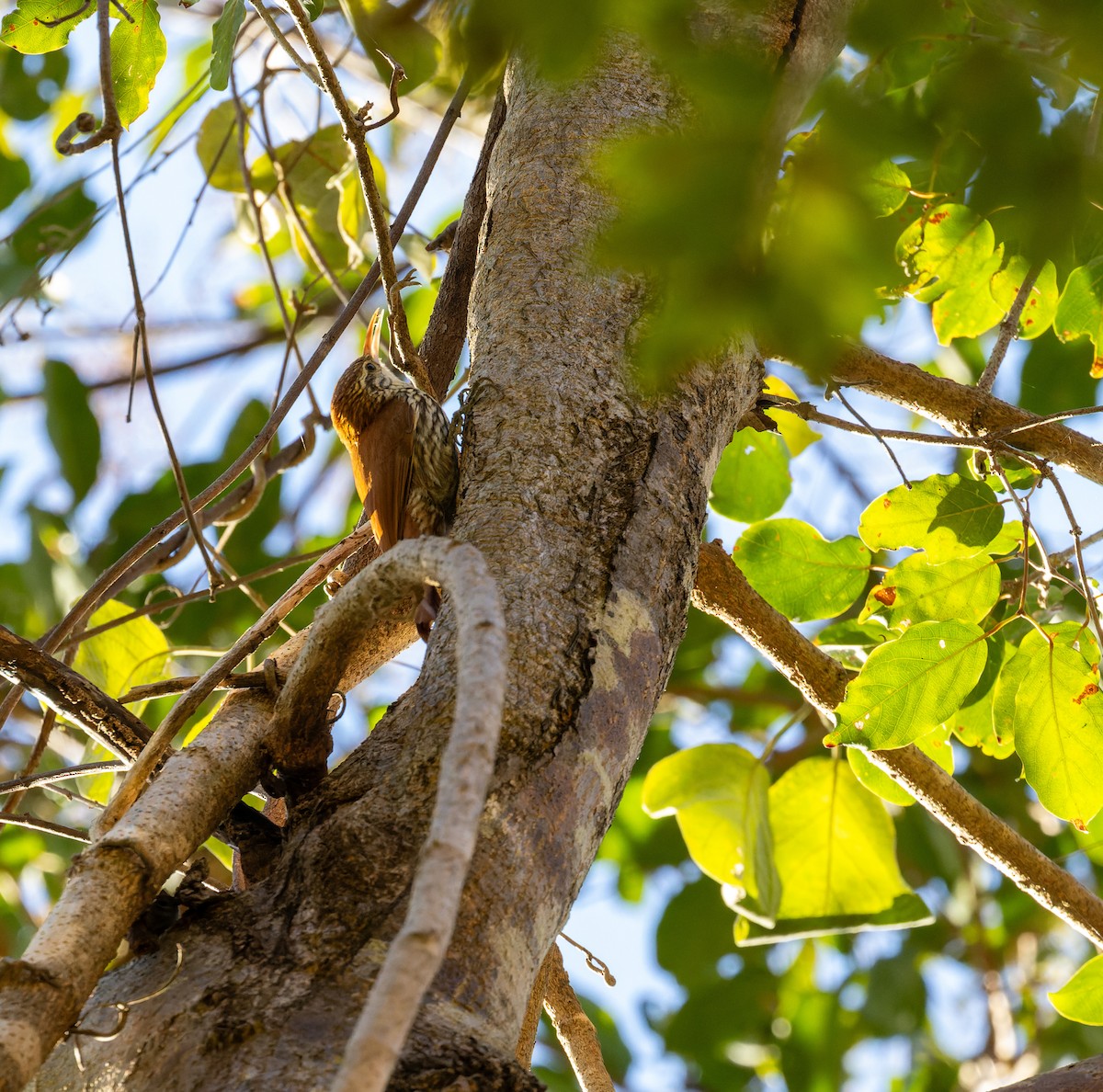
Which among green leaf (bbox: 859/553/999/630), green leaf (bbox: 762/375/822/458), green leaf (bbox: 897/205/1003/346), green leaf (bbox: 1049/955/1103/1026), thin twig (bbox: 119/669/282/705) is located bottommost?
thin twig (bbox: 119/669/282/705)

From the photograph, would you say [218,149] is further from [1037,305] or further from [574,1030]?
[574,1030]

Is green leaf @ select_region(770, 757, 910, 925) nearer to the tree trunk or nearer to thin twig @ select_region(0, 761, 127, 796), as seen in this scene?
the tree trunk

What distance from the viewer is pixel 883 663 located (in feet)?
6.25

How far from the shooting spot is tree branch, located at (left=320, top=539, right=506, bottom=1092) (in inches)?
27.1

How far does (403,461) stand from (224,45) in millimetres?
1048

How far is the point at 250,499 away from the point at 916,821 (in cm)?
292

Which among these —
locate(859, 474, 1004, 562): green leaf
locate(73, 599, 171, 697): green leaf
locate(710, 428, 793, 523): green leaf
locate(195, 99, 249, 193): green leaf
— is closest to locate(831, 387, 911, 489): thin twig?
locate(859, 474, 1004, 562): green leaf

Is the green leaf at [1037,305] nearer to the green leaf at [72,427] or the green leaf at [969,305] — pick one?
the green leaf at [969,305]

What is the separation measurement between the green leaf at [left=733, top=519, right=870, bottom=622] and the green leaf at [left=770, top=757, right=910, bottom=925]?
0.48 m

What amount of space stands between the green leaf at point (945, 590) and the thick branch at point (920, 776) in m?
0.18

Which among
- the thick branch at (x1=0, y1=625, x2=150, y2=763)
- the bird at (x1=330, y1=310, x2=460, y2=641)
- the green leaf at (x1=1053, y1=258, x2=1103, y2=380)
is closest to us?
the thick branch at (x1=0, y1=625, x2=150, y2=763)

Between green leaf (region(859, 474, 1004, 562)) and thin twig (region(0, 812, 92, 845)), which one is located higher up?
green leaf (region(859, 474, 1004, 562))

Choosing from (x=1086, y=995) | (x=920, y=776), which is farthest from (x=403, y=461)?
(x=1086, y=995)

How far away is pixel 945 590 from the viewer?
211 cm
